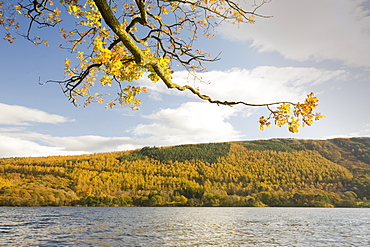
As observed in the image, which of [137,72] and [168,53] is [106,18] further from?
[168,53]

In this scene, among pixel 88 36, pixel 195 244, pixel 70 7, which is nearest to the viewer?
pixel 70 7

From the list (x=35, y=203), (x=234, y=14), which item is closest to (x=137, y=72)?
(x=234, y=14)

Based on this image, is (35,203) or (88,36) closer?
(88,36)

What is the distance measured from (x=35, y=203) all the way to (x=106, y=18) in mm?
223231

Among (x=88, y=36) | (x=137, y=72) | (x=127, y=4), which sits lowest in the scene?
(x=137, y=72)

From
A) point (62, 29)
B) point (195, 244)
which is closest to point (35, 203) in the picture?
point (195, 244)

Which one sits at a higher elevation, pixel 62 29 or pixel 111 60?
pixel 62 29

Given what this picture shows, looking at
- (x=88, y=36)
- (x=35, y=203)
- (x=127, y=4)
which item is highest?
(x=127, y=4)

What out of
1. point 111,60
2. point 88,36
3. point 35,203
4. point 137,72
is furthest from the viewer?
point 35,203

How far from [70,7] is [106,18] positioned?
3.16 m

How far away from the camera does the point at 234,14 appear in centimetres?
939

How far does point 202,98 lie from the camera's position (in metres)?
8.10

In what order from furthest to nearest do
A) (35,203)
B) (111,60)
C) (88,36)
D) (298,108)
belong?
1. (35,203)
2. (88,36)
3. (298,108)
4. (111,60)

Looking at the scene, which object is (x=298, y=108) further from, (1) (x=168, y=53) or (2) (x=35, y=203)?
(2) (x=35, y=203)
